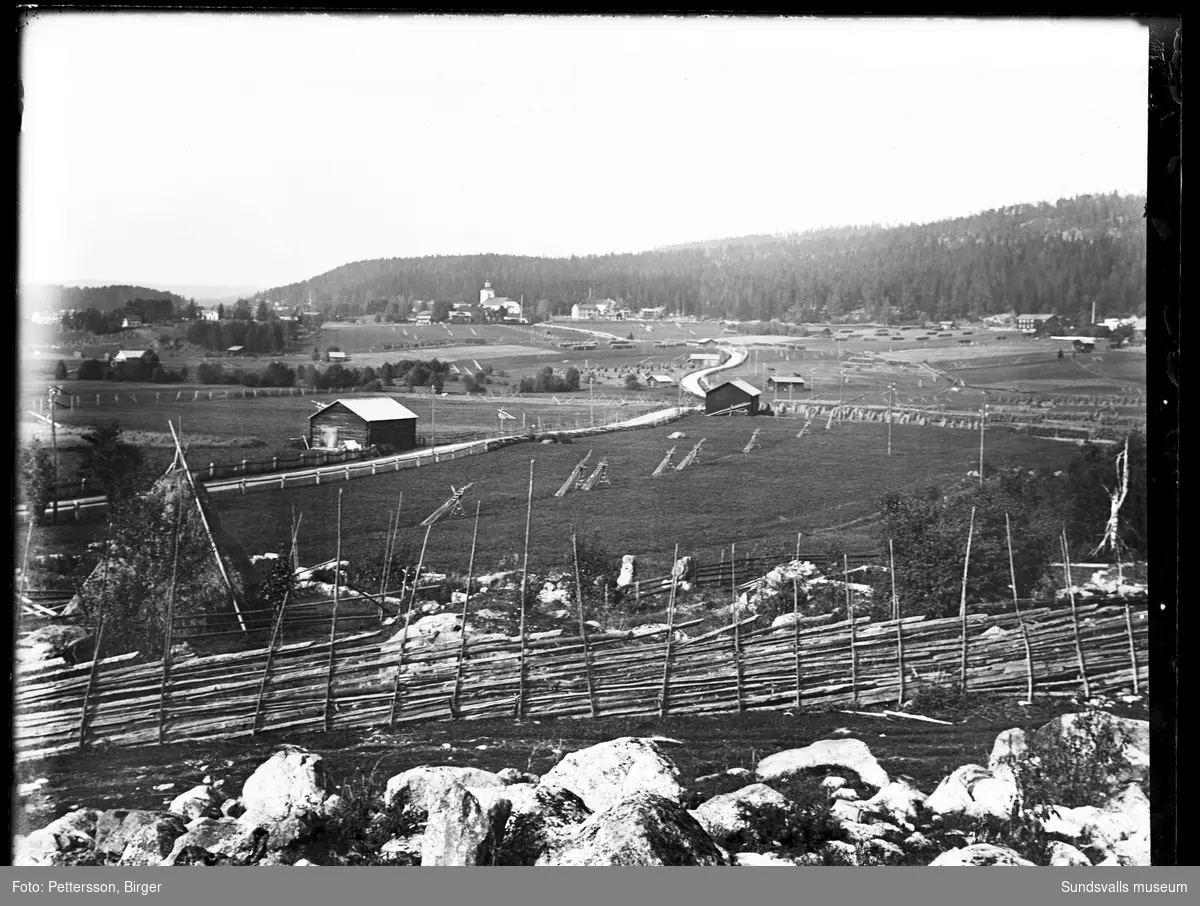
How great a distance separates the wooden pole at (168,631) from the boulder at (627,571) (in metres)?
2.54

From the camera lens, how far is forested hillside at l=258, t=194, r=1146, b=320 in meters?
5.21

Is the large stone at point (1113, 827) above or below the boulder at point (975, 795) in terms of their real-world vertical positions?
below

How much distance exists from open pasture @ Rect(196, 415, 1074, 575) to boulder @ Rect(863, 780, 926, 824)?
140 centimetres

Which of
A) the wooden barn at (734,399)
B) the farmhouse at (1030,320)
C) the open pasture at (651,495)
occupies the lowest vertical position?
the open pasture at (651,495)

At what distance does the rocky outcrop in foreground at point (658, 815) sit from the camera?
4789 mm

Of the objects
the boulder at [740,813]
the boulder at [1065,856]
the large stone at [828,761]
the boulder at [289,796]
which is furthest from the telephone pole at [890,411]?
the boulder at [289,796]

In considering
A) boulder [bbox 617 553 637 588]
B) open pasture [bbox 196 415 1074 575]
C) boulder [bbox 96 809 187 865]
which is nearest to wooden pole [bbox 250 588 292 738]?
open pasture [bbox 196 415 1074 575]

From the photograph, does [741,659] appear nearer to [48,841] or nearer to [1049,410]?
[1049,410]

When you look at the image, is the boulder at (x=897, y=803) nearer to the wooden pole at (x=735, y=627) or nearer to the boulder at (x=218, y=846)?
the wooden pole at (x=735, y=627)

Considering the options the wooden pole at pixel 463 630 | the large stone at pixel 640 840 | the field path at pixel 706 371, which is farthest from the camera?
the field path at pixel 706 371

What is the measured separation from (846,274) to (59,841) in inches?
216

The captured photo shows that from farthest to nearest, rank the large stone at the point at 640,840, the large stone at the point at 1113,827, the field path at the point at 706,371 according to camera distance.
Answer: the field path at the point at 706,371, the large stone at the point at 1113,827, the large stone at the point at 640,840

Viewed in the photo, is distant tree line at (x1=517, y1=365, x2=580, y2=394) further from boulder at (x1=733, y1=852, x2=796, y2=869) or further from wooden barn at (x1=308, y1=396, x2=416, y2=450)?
boulder at (x1=733, y1=852, x2=796, y2=869)
